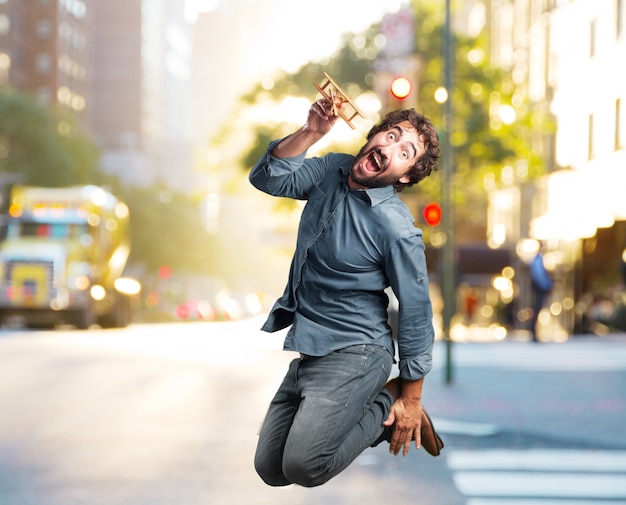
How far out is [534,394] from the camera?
1444cm

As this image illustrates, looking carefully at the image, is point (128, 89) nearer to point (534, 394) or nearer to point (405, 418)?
point (534, 394)

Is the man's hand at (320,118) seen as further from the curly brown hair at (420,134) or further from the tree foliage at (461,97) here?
the tree foliage at (461,97)

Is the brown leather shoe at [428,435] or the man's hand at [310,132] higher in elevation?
the man's hand at [310,132]

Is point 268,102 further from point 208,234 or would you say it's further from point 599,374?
point 208,234

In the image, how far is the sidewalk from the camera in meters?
11.7

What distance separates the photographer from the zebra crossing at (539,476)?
8562mm

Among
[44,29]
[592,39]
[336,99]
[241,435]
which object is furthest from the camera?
[44,29]

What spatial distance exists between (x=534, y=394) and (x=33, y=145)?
166 feet

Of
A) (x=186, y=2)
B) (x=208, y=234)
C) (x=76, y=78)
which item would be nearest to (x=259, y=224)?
(x=186, y=2)

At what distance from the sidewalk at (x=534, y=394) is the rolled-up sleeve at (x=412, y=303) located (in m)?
6.76

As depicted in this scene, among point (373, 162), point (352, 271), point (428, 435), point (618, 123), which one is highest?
point (618, 123)

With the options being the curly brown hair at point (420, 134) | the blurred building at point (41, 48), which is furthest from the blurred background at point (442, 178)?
the blurred building at point (41, 48)

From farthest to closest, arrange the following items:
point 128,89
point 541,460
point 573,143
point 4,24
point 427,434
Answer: point 128,89 < point 4,24 < point 573,143 < point 541,460 < point 427,434

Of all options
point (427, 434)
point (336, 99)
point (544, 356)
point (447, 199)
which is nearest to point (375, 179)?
point (336, 99)
